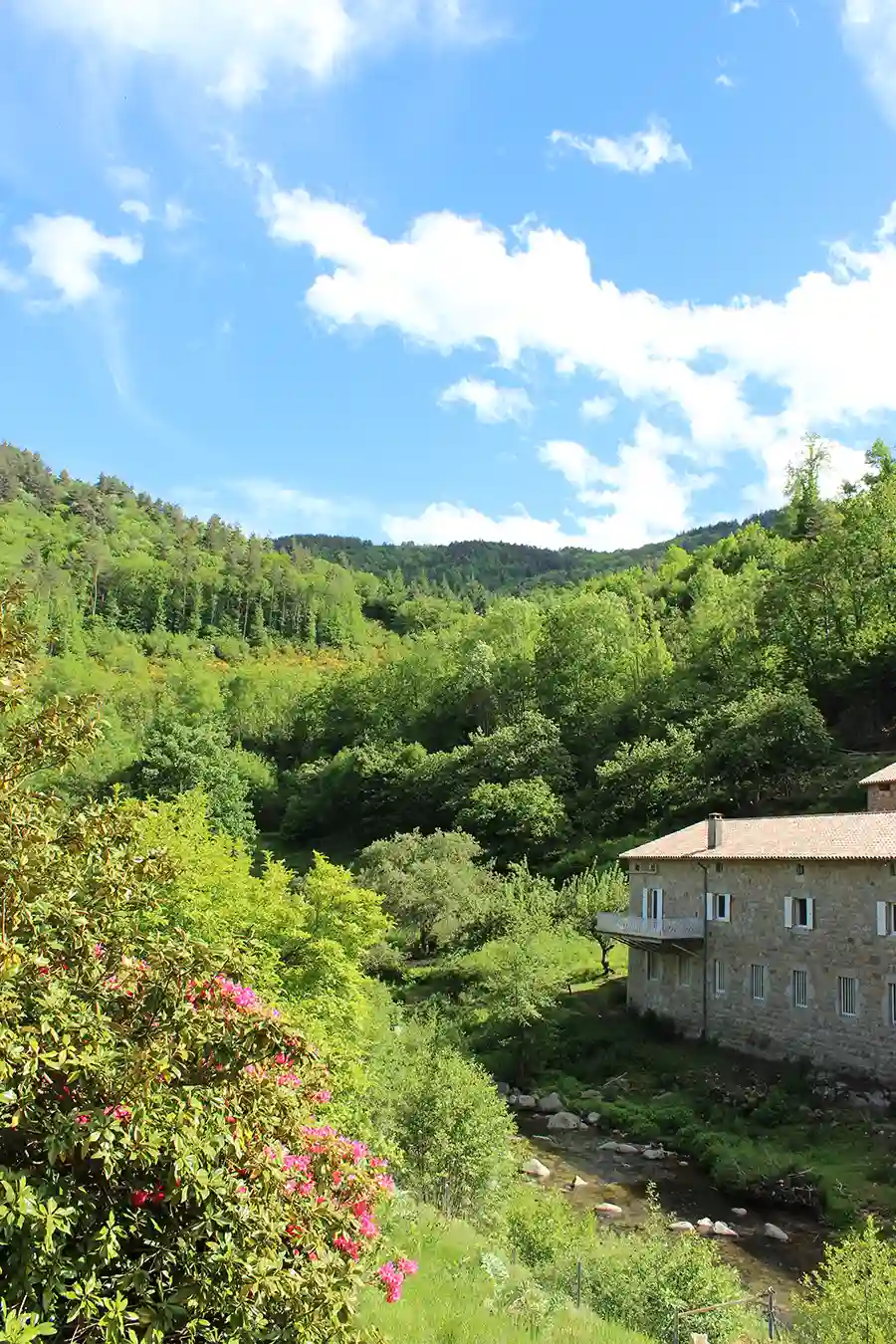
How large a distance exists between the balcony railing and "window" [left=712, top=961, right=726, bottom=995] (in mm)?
1128

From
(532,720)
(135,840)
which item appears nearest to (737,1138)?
(135,840)

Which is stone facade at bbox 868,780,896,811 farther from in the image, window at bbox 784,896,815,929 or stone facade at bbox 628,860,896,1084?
window at bbox 784,896,815,929

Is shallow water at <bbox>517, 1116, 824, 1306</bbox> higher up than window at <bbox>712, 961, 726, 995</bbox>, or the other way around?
window at <bbox>712, 961, 726, 995</bbox>

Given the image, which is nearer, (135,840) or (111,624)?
(135,840)

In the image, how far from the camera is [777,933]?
3027 centimetres

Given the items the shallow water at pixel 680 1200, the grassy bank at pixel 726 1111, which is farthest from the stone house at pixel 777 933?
the shallow water at pixel 680 1200

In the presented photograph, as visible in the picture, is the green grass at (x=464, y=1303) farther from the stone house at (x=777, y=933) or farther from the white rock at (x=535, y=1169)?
the stone house at (x=777, y=933)

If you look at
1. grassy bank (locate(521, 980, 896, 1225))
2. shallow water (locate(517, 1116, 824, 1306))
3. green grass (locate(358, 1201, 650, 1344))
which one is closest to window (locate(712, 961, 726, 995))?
grassy bank (locate(521, 980, 896, 1225))

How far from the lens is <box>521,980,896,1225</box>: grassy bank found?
2223cm

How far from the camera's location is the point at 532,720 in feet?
215

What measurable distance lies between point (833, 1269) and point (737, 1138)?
14.3 metres

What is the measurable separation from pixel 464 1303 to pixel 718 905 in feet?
83.5

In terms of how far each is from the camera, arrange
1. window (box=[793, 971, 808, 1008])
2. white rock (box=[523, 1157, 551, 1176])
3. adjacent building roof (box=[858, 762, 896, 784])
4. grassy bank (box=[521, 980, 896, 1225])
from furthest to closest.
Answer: adjacent building roof (box=[858, 762, 896, 784]) → window (box=[793, 971, 808, 1008]) → white rock (box=[523, 1157, 551, 1176]) → grassy bank (box=[521, 980, 896, 1225])

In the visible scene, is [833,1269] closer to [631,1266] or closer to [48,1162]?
[631,1266]
